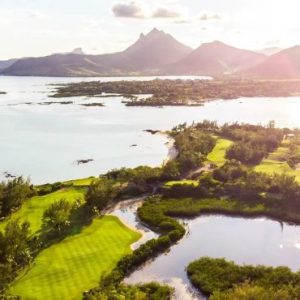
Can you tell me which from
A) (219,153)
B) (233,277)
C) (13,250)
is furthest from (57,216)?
(219,153)

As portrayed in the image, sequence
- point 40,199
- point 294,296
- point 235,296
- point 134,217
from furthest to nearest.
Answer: point 40,199, point 134,217, point 294,296, point 235,296

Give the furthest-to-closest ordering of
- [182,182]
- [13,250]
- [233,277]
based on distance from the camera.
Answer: [182,182] → [233,277] → [13,250]

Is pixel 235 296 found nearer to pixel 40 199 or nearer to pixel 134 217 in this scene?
pixel 134 217

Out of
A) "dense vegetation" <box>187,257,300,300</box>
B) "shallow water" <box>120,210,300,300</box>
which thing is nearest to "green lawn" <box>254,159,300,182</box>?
"shallow water" <box>120,210,300,300</box>

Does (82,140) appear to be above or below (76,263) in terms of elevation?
above

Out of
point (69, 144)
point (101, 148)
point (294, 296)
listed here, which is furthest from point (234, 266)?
point (69, 144)

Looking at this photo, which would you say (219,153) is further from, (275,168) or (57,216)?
(57,216)

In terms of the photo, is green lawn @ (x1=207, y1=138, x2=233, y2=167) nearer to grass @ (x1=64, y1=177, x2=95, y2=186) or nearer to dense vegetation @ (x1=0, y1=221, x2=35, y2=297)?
grass @ (x1=64, y1=177, x2=95, y2=186)
